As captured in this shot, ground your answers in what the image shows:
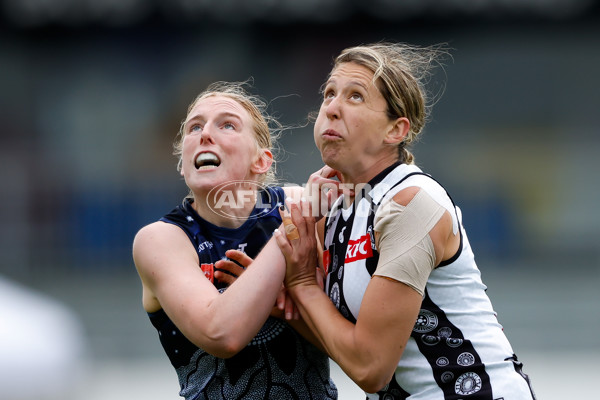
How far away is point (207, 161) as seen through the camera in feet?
10.9

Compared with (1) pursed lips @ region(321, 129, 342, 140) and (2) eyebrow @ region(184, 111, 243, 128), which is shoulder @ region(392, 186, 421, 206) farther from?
(2) eyebrow @ region(184, 111, 243, 128)

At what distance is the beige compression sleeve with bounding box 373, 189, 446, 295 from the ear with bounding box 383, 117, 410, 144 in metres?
0.30

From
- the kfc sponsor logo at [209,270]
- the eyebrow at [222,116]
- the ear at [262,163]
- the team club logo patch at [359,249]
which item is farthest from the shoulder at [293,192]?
the team club logo patch at [359,249]

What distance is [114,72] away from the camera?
15.5m

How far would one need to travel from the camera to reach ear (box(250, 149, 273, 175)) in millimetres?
3490

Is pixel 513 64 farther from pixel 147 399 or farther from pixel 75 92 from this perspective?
pixel 147 399

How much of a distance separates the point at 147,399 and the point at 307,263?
14.8 ft

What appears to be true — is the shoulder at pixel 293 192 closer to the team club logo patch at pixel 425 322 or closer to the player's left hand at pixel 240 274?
the player's left hand at pixel 240 274

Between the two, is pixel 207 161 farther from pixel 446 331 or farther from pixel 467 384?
pixel 467 384

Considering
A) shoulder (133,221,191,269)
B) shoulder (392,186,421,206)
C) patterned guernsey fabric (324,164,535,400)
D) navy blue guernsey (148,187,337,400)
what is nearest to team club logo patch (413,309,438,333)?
patterned guernsey fabric (324,164,535,400)

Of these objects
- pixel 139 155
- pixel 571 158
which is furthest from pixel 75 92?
pixel 571 158

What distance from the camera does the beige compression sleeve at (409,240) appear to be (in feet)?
8.91

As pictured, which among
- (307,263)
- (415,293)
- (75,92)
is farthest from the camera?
(75,92)

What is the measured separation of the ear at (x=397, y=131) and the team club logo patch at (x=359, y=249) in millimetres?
373
